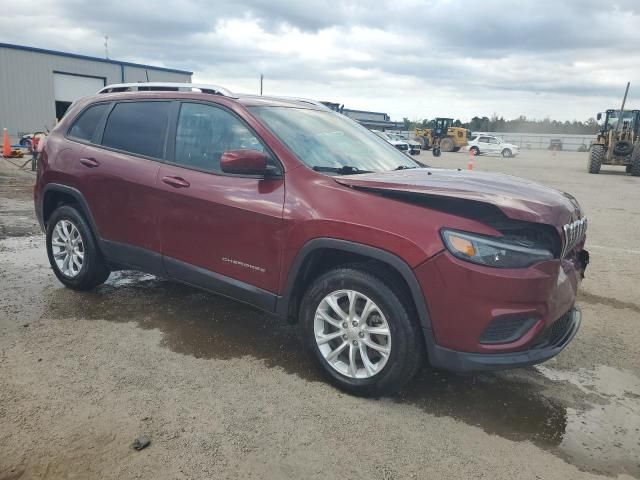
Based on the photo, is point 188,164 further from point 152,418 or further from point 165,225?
point 152,418

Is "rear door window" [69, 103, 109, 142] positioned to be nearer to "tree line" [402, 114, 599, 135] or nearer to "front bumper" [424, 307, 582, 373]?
"front bumper" [424, 307, 582, 373]

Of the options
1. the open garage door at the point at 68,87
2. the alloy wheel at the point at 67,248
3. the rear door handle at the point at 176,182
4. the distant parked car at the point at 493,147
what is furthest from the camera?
the distant parked car at the point at 493,147

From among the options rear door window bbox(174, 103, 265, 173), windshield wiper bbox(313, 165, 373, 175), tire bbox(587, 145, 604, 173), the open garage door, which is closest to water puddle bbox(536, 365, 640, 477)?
windshield wiper bbox(313, 165, 373, 175)

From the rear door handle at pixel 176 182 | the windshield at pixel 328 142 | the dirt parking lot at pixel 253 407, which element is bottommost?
the dirt parking lot at pixel 253 407

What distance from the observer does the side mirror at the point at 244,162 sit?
123 inches

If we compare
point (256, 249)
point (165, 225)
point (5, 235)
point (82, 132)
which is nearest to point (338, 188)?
point (256, 249)

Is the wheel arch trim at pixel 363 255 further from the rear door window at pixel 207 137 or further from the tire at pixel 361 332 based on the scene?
the rear door window at pixel 207 137

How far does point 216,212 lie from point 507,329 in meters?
1.99

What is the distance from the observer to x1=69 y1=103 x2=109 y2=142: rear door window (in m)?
4.49

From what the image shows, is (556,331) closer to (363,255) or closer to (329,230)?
(363,255)

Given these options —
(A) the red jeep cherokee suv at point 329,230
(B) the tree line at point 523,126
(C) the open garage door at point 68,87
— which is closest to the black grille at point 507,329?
(A) the red jeep cherokee suv at point 329,230

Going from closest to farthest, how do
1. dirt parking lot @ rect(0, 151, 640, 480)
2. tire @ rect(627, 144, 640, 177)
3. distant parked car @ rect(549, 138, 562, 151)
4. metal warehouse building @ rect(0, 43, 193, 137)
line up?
1. dirt parking lot @ rect(0, 151, 640, 480)
2. tire @ rect(627, 144, 640, 177)
3. metal warehouse building @ rect(0, 43, 193, 137)
4. distant parked car @ rect(549, 138, 562, 151)

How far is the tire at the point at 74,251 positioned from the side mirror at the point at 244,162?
194 cm

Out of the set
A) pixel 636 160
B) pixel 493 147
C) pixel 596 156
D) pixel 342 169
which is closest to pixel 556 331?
pixel 342 169
